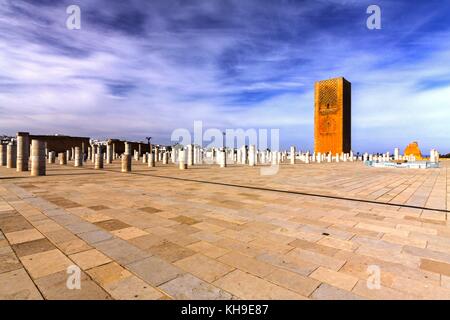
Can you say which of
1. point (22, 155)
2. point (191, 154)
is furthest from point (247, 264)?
point (191, 154)

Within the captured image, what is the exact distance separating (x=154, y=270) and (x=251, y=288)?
3.69 ft

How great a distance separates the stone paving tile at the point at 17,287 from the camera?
7.89 feet

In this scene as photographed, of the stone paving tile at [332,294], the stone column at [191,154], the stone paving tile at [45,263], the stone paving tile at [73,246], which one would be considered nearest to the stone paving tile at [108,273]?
the stone paving tile at [45,263]

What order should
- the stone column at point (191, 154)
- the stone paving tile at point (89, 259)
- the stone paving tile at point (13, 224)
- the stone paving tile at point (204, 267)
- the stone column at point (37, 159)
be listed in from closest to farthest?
the stone paving tile at point (204, 267)
the stone paving tile at point (89, 259)
the stone paving tile at point (13, 224)
the stone column at point (37, 159)
the stone column at point (191, 154)

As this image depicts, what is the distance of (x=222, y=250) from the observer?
3.64 m

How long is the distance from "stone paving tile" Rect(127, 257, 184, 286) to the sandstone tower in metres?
62.2

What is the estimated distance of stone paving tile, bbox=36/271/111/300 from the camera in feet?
7.93

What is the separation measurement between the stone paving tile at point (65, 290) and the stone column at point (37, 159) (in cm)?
1277

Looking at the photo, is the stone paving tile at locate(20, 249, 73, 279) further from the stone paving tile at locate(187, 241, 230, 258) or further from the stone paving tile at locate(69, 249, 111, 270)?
the stone paving tile at locate(187, 241, 230, 258)

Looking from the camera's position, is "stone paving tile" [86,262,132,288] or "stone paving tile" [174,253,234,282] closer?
"stone paving tile" [86,262,132,288]

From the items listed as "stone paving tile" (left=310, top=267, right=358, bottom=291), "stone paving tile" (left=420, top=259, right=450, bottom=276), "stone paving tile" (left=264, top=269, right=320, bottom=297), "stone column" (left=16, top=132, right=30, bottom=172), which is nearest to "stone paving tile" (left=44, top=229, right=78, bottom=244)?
"stone paving tile" (left=264, top=269, right=320, bottom=297)

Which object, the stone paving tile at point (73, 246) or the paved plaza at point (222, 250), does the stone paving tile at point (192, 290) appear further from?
the stone paving tile at point (73, 246)
